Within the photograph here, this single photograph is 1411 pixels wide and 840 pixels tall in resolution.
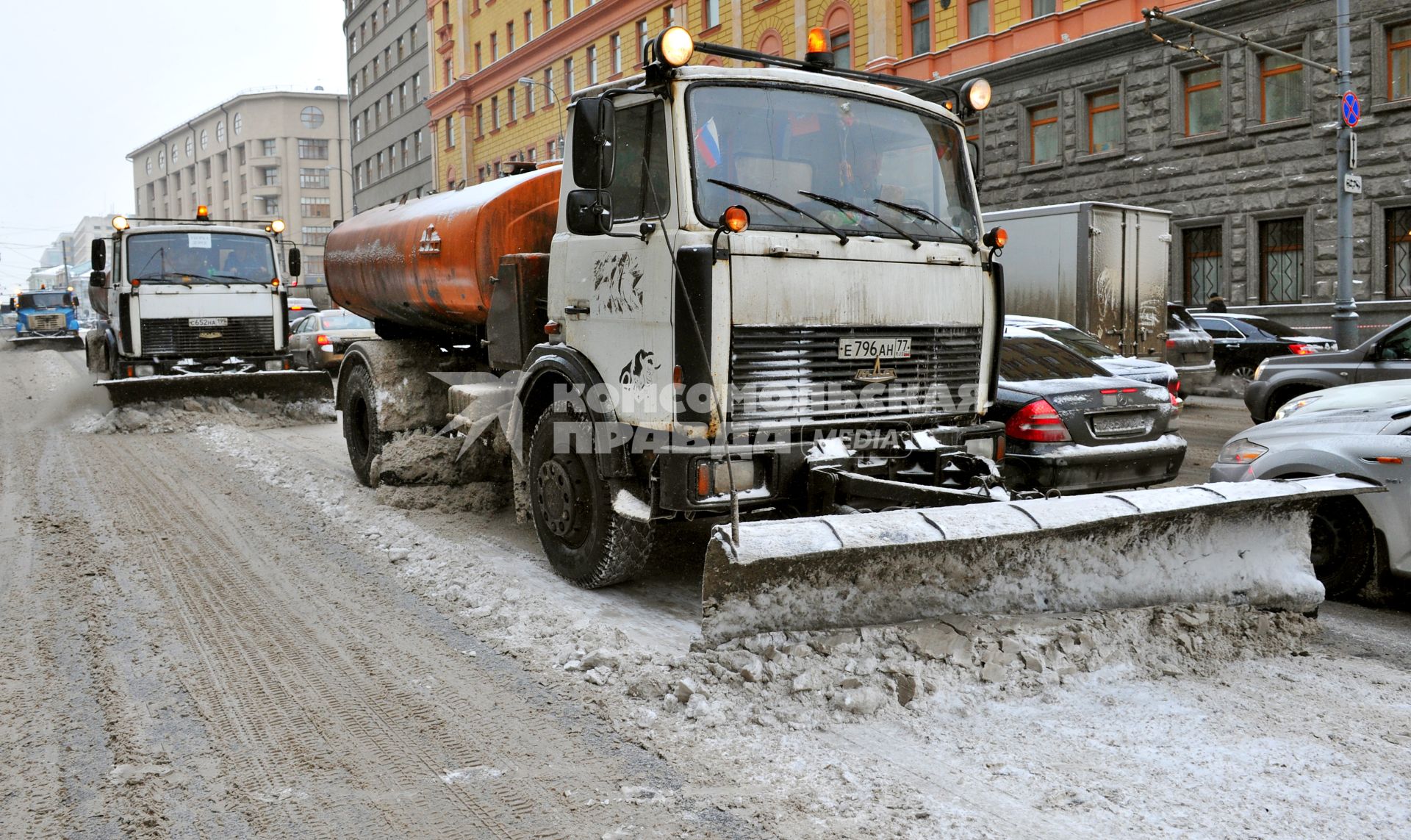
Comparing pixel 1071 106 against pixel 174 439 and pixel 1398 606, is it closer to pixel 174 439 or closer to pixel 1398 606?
pixel 174 439

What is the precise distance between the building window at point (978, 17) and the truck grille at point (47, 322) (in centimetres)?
3586

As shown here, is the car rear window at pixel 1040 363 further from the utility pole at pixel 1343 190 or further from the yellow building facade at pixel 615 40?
the utility pole at pixel 1343 190

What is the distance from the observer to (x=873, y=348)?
546 centimetres

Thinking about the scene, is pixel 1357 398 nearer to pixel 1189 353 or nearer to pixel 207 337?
pixel 1189 353

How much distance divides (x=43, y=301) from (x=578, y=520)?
156ft

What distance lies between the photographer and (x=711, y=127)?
17.1 ft

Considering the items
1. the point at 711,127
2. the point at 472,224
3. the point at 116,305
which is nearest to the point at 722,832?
the point at 711,127

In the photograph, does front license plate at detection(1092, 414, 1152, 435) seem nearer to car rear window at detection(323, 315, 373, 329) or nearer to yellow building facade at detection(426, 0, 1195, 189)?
yellow building facade at detection(426, 0, 1195, 189)

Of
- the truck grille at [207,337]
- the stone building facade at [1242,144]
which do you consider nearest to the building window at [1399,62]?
the stone building facade at [1242,144]

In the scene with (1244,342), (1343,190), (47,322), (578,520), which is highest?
(1343,190)

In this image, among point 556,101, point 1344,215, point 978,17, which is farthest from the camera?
point 978,17

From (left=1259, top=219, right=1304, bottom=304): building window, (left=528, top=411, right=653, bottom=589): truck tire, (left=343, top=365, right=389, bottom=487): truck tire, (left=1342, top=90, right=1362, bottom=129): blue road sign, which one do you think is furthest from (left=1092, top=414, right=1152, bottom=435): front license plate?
(left=1259, top=219, right=1304, bottom=304): building window

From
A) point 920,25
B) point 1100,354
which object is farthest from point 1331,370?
point 920,25

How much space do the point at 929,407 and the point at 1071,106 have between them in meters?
23.7
